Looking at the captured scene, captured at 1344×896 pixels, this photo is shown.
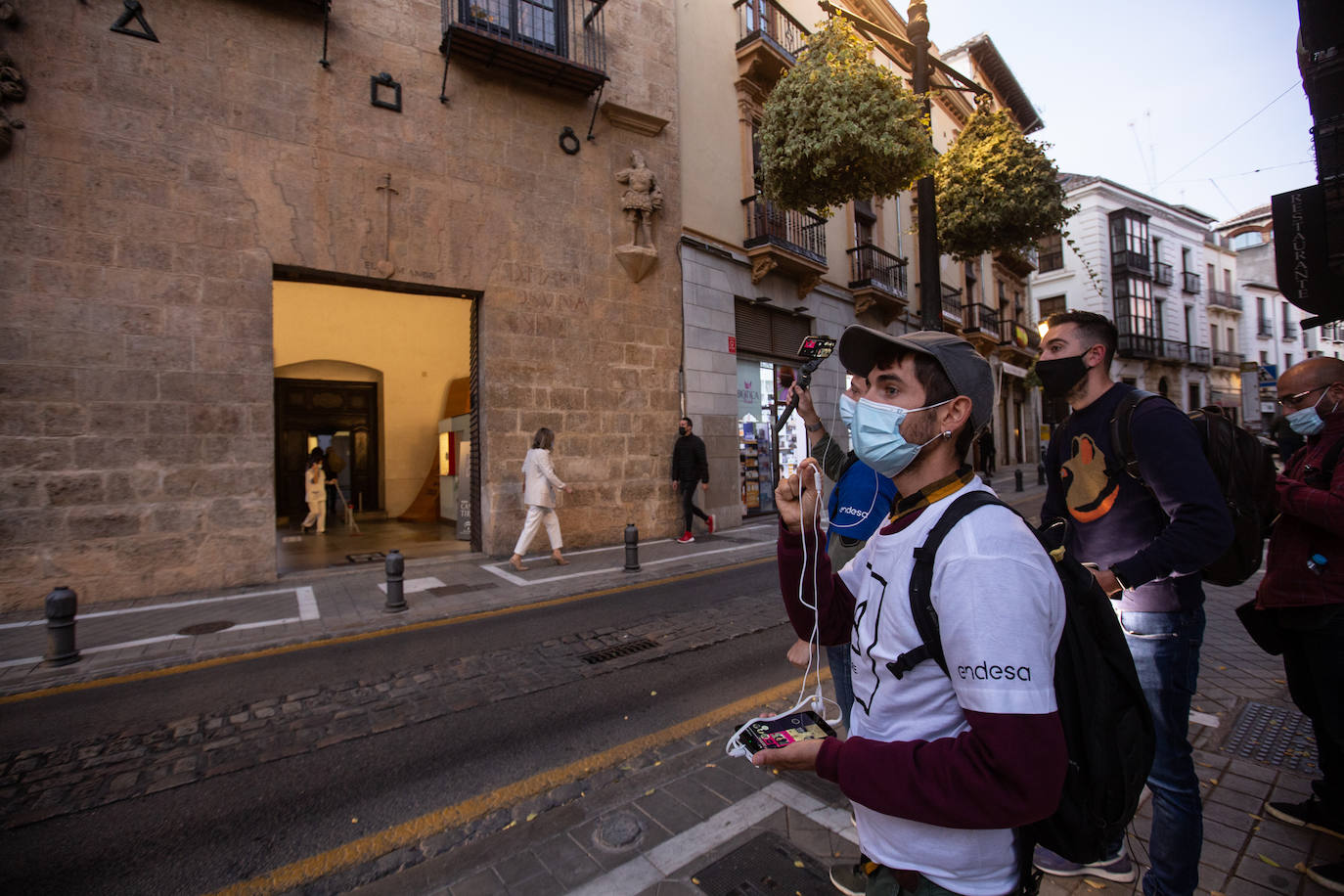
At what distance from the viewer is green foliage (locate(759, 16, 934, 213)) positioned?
252 inches

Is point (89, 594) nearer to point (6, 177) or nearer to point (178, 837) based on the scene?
point (6, 177)

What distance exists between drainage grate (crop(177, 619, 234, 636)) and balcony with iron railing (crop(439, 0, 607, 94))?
27.0ft

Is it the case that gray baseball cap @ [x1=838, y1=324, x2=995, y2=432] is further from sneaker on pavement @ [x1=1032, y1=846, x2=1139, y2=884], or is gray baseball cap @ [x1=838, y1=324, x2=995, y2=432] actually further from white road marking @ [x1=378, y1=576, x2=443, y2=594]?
white road marking @ [x1=378, y1=576, x2=443, y2=594]

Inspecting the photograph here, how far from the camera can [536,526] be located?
885 cm

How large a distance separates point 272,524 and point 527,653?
16.5 ft

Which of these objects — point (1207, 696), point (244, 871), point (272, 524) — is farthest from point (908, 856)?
point (272, 524)

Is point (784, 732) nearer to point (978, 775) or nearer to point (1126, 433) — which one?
point (978, 775)

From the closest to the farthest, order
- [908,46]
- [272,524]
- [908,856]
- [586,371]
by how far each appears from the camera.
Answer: [908,856], [908,46], [272,524], [586,371]

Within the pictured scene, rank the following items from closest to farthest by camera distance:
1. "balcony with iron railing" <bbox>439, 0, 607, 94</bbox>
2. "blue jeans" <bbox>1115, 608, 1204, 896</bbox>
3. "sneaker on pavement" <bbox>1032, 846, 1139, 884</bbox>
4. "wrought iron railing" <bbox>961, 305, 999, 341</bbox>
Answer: "blue jeans" <bbox>1115, 608, 1204, 896</bbox>, "sneaker on pavement" <bbox>1032, 846, 1139, 884</bbox>, "balcony with iron railing" <bbox>439, 0, 607, 94</bbox>, "wrought iron railing" <bbox>961, 305, 999, 341</bbox>

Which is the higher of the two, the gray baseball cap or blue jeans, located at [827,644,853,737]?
the gray baseball cap

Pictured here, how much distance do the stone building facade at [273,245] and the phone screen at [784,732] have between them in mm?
8415

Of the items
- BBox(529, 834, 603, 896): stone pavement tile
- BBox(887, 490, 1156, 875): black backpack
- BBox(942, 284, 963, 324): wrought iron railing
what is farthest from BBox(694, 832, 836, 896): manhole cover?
BBox(942, 284, 963, 324): wrought iron railing

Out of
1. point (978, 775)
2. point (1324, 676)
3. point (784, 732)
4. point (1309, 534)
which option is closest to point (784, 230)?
point (1309, 534)

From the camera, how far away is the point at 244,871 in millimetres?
2617
